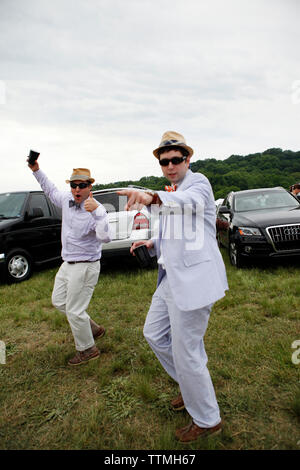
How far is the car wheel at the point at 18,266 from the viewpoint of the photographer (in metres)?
6.58

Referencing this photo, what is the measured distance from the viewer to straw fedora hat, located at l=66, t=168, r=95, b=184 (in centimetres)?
334

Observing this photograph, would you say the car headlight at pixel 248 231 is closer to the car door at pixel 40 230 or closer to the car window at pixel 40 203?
the car door at pixel 40 230

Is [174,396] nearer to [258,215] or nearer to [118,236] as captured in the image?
[118,236]

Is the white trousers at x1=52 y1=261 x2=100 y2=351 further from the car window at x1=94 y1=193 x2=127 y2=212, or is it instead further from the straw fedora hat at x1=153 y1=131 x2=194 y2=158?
the car window at x1=94 y1=193 x2=127 y2=212

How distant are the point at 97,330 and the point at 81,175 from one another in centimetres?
190

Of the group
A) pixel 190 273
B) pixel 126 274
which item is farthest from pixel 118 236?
pixel 190 273

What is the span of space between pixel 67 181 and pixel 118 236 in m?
2.99

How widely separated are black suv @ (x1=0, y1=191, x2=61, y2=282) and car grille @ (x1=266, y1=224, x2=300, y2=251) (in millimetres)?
4964

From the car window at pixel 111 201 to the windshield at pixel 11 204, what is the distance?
1980mm

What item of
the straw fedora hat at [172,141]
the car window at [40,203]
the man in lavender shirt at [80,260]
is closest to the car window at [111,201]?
the car window at [40,203]

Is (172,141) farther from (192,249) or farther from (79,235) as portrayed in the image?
(79,235)

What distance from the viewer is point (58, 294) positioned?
11.4ft

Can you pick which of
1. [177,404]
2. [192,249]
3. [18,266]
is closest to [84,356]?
[177,404]

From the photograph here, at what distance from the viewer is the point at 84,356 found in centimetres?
339
